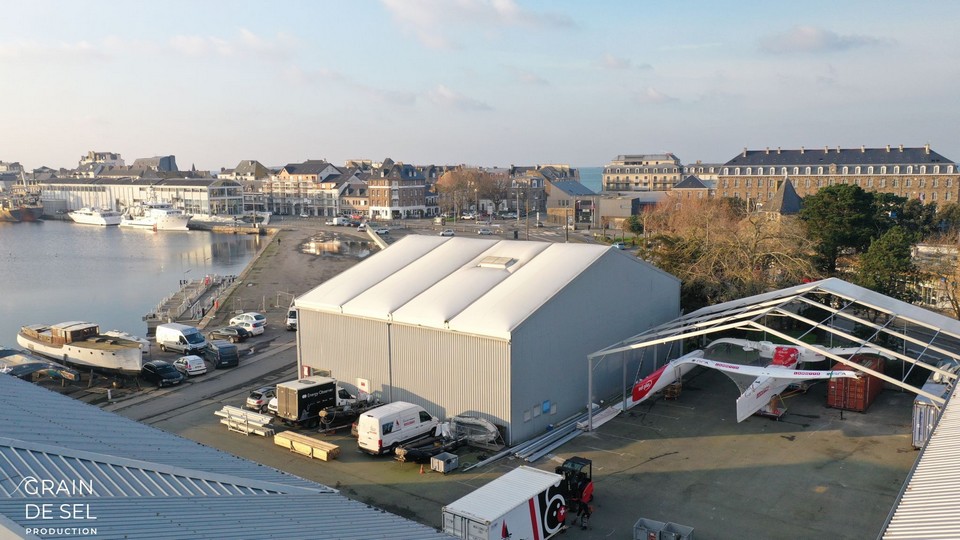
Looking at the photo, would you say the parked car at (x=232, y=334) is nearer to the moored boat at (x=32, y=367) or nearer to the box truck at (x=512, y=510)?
the moored boat at (x=32, y=367)

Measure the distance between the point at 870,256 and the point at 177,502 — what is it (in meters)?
28.3

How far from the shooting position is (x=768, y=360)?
2231 cm

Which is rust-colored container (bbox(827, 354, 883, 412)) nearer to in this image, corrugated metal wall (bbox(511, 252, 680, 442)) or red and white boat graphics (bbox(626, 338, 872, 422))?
red and white boat graphics (bbox(626, 338, 872, 422))

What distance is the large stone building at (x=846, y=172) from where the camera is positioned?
72.6 m

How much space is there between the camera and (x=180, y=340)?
26.0 meters

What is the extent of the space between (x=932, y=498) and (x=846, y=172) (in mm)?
77370

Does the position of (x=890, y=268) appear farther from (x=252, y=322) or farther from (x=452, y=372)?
(x=252, y=322)

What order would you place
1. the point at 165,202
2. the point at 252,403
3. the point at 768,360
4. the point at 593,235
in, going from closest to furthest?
the point at 252,403 → the point at 768,360 → the point at 593,235 → the point at 165,202

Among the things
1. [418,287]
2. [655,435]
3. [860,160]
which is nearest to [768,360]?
[655,435]

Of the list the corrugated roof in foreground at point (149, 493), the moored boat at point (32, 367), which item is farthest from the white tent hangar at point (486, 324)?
the moored boat at point (32, 367)

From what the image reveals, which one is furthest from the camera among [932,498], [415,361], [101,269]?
[101,269]

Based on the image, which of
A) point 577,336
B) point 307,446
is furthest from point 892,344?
point 307,446

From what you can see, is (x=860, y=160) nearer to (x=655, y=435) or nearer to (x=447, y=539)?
(x=655, y=435)

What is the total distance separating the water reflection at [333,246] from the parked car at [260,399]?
3807cm
